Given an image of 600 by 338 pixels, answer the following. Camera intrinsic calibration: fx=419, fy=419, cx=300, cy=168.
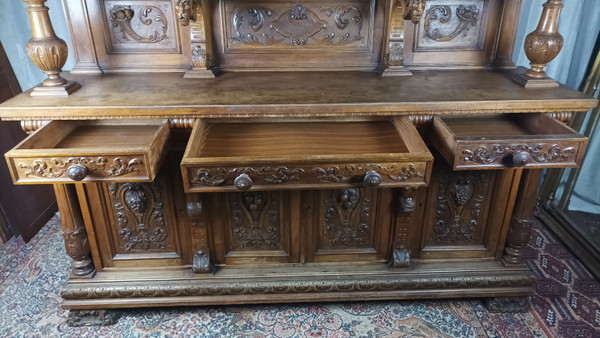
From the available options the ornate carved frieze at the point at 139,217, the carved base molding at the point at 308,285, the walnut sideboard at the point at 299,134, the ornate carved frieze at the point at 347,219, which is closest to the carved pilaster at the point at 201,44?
the walnut sideboard at the point at 299,134

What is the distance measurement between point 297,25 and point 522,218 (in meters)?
1.39

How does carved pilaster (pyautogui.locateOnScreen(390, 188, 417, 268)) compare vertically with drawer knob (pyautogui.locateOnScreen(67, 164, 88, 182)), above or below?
below

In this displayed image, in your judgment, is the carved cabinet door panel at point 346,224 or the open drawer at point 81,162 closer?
the open drawer at point 81,162

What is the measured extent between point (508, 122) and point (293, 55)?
3.43 ft

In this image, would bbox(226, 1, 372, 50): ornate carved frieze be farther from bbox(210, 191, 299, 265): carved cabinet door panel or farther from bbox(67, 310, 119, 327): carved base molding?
bbox(67, 310, 119, 327): carved base molding

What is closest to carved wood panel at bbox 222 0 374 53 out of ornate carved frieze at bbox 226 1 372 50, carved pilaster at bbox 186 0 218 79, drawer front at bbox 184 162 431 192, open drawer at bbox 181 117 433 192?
ornate carved frieze at bbox 226 1 372 50

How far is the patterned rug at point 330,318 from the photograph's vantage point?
1925 mm

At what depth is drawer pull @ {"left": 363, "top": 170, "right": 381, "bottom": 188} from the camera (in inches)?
55.6

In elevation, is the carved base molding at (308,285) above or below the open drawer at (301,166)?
below

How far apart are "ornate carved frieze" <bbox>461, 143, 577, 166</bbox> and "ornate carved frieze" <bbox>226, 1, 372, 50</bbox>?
0.88m

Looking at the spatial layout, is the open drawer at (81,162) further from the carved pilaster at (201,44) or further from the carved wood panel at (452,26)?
the carved wood panel at (452,26)

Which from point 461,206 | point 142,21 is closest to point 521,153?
point 461,206

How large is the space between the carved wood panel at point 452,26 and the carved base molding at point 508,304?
124 cm

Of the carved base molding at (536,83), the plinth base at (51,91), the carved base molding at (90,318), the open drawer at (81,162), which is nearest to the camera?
the open drawer at (81,162)
